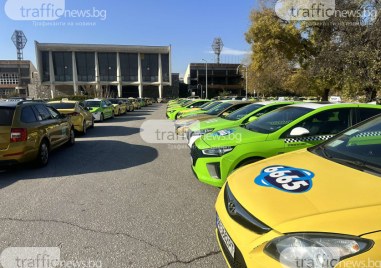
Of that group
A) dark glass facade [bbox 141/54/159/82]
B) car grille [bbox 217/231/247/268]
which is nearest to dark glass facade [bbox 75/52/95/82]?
dark glass facade [bbox 141/54/159/82]

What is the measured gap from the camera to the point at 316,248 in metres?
1.81

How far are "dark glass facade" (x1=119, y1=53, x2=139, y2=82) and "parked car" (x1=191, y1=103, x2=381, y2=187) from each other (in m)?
80.2

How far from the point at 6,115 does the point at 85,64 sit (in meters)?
79.9

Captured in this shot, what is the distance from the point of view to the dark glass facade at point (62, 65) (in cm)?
7800

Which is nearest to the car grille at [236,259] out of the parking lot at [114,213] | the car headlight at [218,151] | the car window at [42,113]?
the parking lot at [114,213]

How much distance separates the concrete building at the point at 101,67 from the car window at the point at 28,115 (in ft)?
237

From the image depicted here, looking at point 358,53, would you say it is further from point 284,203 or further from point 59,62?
point 59,62

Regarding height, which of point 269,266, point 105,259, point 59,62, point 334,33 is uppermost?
point 59,62

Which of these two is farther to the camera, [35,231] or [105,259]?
[35,231]

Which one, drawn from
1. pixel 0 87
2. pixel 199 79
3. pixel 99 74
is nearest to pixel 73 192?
pixel 99 74

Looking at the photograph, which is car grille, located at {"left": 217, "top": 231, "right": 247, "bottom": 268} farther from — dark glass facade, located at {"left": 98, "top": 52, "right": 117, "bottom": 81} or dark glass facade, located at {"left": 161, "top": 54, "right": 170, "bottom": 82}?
dark glass facade, located at {"left": 98, "top": 52, "right": 117, "bottom": 81}

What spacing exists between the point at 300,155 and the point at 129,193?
9.63 feet

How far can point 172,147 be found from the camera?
29.7 ft

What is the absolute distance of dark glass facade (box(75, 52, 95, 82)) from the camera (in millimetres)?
79188
